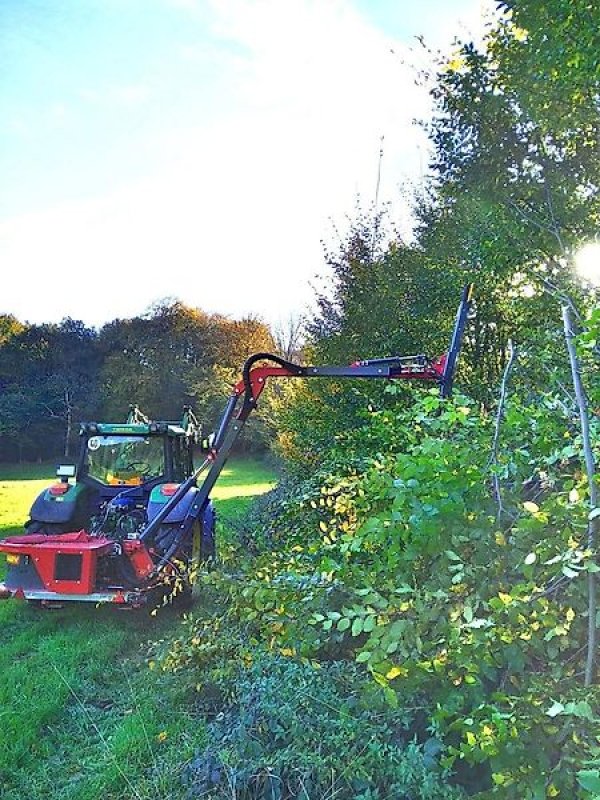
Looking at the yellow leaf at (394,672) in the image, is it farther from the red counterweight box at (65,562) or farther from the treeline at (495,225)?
→ the red counterweight box at (65,562)

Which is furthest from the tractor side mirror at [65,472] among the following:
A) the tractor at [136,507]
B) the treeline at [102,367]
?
the treeline at [102,367]

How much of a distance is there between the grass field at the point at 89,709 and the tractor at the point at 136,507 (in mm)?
307

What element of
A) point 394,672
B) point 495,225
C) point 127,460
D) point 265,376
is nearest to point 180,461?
point 127,460

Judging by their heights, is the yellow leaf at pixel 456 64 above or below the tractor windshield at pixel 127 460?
above

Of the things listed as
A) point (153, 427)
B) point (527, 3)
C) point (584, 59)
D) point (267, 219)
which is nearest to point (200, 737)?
point (153, 427)

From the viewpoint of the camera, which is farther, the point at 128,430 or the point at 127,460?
the point at 127,460

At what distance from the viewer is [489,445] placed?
2.26 m

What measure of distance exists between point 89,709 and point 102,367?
76.0 ft

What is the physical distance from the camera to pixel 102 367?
83.4 feet

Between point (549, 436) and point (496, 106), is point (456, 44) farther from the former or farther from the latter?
point (549, 436)

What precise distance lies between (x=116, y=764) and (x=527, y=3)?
4.53 meters

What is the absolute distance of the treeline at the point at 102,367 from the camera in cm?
2283

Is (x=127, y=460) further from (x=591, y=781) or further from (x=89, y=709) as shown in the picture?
(x=591, y=781)

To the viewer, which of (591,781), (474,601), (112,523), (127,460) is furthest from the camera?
(127,460)
